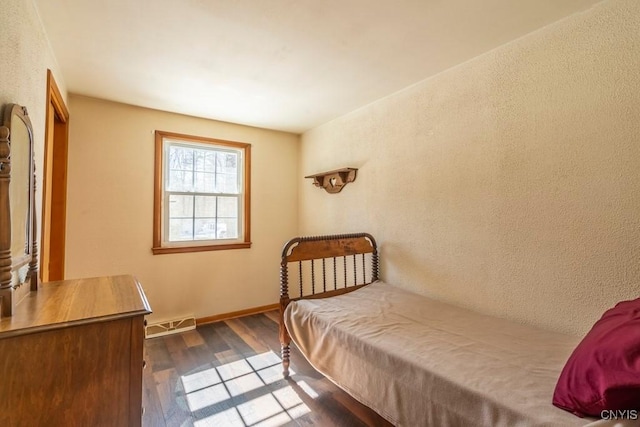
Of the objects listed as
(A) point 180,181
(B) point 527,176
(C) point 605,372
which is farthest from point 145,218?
(C) point 605,372

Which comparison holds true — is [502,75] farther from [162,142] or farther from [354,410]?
[162,142]

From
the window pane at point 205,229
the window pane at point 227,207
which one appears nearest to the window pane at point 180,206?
the window pane at point 205,229

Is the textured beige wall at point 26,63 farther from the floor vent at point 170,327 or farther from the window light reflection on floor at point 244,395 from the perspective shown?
the floor vent at point 170,327

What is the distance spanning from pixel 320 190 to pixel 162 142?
1795 millimetres

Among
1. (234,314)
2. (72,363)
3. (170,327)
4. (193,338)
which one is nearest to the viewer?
(72,363)

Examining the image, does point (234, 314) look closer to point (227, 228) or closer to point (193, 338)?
A: point (193, 338)

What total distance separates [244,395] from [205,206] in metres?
2.06

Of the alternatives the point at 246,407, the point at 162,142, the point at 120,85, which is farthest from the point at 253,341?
the point at 120,85

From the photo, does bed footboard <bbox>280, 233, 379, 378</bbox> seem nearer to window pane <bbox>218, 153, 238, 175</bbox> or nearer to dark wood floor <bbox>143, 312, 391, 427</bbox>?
dark wood floor <bbox>143, 312, 391, 427</bbox>

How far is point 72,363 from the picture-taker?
1000mm

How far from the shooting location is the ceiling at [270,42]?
1.58 meters

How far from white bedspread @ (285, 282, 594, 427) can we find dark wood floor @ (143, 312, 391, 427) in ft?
0.88

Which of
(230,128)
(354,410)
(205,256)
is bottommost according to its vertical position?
(354,410)

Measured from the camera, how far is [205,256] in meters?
3.32
